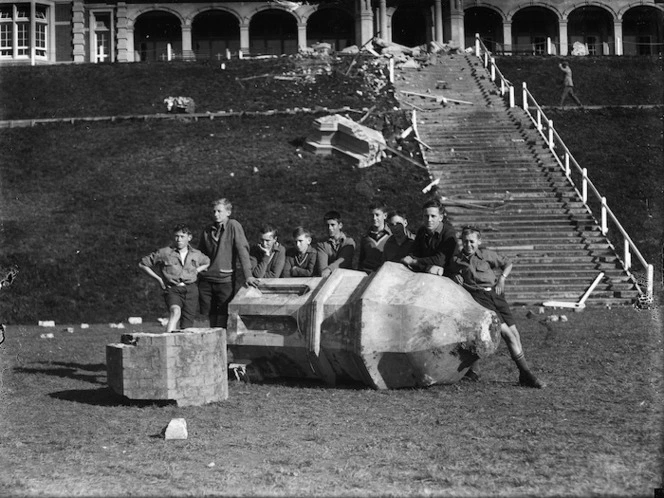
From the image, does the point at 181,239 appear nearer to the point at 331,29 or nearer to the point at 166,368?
the point at 166,368

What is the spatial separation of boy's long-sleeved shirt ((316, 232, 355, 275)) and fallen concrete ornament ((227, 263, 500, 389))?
0.80 m

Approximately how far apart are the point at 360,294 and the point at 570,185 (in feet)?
49.3

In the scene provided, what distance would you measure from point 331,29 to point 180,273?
42.3 meters

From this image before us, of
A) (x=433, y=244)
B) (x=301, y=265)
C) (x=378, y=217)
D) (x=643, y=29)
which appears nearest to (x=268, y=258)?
(x=301, y=265)

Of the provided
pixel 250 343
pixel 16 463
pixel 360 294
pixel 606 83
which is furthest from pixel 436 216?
pixel 606 83

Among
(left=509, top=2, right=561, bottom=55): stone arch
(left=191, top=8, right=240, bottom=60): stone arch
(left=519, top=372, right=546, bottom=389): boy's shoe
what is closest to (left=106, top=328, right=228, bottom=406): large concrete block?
(left=519, top=372, right=546, bottom=389): boy's shoe

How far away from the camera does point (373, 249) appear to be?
10.1 m

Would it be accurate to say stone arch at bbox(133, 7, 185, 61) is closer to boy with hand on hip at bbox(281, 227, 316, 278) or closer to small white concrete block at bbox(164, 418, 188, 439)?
boy with hand on hip at bbox(281, 227, 316, 278)

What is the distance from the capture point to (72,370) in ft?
34.0

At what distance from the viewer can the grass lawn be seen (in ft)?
17.0

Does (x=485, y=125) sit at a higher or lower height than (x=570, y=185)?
higher

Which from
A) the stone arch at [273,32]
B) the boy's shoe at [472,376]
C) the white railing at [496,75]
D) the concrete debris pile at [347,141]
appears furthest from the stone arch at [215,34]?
the boy's shoe at [472,376]

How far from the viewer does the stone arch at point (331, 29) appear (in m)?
50.0

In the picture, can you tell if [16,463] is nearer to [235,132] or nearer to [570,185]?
[570,185]
